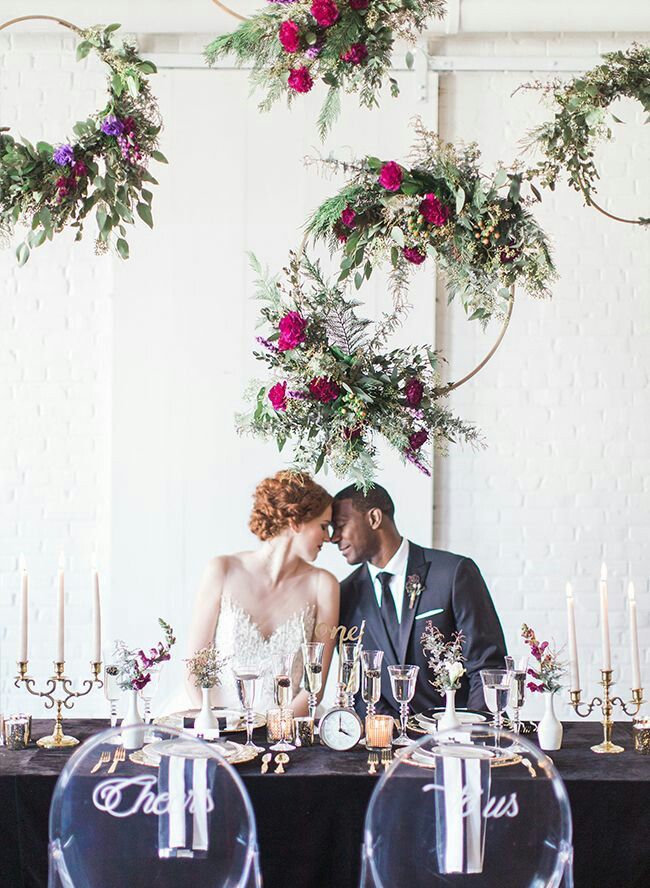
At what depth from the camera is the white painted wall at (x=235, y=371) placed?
15.6 ft

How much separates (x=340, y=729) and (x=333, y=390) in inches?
34.3

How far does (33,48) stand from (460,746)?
4191 mm

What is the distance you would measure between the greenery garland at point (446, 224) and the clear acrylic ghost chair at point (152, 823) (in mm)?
1503

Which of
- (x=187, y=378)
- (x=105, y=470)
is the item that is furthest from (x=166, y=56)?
(x=105, y=470)

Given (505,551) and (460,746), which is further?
(505,551)

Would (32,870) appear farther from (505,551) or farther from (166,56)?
(166,56)

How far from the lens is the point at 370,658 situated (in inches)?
110

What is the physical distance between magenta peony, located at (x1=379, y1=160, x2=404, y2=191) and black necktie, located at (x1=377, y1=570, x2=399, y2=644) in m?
1.56

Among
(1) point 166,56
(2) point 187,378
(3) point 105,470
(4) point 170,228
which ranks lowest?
(3) point 105,470

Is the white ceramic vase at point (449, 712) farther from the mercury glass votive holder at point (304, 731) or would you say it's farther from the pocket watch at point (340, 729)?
the mercury glass votive holder at point (304, 731)

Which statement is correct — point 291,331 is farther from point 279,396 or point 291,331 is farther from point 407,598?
point 407,598

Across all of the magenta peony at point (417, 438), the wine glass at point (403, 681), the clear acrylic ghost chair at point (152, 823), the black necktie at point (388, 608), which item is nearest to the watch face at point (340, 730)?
the wine glass at point (403, 681)

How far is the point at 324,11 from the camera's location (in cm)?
248

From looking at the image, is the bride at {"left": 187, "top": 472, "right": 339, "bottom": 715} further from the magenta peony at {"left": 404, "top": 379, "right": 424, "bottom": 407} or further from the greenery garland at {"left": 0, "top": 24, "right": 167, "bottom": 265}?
the greenery garland at {"left": 0, "top": 24, "right": 167, "bottom": 265}
